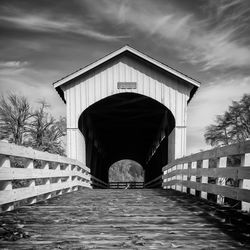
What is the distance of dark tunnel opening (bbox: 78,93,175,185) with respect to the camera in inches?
543

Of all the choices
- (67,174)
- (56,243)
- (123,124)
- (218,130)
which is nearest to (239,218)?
(56,243)

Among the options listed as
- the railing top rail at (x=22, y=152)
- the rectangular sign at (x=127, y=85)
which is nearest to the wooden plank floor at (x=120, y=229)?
the railing top rail at (x=22, y=152)

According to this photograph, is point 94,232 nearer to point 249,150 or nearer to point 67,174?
point 249,150

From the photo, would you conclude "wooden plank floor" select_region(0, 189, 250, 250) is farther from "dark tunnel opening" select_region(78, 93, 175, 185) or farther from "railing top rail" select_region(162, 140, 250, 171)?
"dark tunnel opening" select_region(78, 93, 175, 185)

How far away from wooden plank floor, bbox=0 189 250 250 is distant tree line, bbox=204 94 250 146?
24901 millimetres

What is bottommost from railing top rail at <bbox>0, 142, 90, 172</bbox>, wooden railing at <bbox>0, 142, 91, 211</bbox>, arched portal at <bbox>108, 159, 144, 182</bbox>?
arched portal at <bbox>108, 159, 144, 182</bbox>

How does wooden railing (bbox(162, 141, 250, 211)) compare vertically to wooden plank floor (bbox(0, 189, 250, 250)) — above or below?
above

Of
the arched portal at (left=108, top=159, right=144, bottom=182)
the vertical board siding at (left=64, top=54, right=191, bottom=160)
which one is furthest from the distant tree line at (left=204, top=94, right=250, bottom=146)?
the arched portal at (left=108, top=159, right=144, bottom=182)

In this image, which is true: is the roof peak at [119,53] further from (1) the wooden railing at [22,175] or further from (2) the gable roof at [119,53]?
(1) the wooden railing at [22,175]

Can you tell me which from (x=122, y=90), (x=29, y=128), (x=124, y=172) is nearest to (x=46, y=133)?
(x=29, y=128)

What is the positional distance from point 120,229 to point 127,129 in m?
18.2

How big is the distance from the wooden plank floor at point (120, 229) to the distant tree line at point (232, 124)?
81.7 ft

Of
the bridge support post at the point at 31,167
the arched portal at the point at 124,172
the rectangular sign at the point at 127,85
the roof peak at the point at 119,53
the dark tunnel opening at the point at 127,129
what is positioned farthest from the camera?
the arched portal at the point at 124,172

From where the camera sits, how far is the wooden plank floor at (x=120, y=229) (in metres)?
2.70
